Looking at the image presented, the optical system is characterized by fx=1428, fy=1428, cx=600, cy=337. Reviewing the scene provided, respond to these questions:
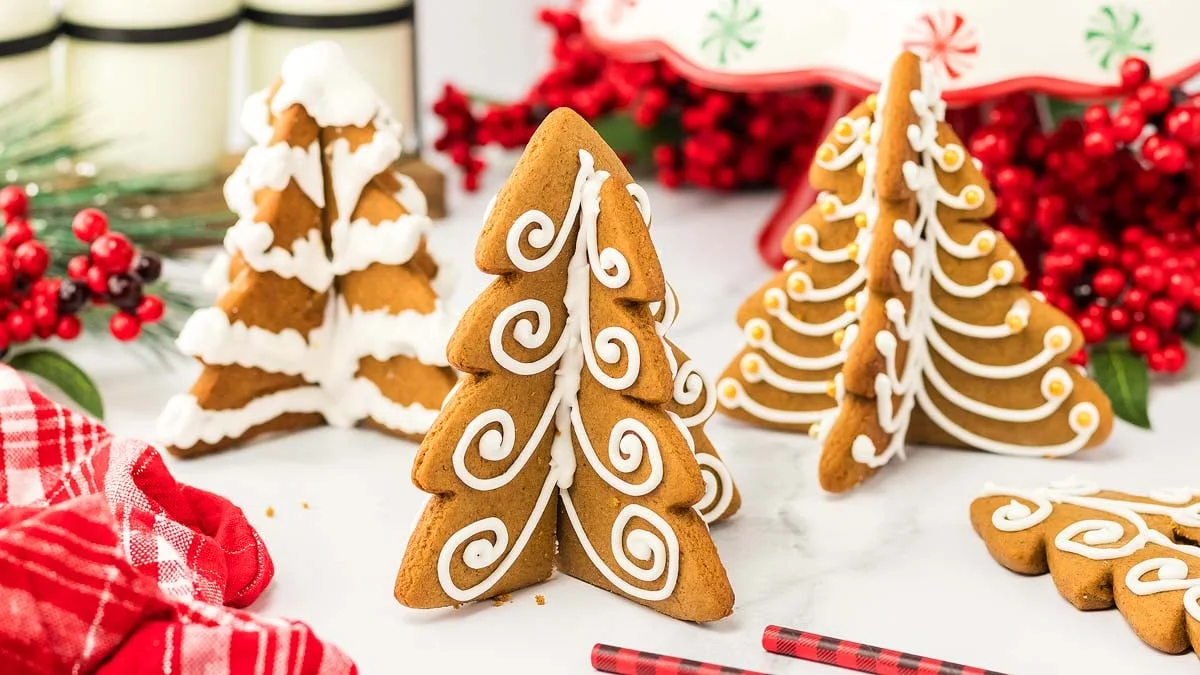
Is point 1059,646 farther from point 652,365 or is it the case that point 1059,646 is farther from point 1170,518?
A: point 652,365

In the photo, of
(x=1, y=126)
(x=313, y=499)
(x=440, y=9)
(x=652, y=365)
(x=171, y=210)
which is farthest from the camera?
(x=440, y=9)

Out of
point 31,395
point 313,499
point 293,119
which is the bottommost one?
point 313,499

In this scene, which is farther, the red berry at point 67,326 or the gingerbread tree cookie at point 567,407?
the red berry at point 67,326

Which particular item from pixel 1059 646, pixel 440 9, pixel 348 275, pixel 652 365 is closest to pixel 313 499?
pixel 348 275

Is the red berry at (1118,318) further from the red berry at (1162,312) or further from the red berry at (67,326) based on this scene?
the red berry at (67,326)

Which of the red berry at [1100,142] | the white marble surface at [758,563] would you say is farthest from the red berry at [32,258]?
the red berry at [1100,142]

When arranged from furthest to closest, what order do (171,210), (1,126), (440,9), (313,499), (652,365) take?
(440,9) < (171,210) < (1,126) < (313,499) < (652,365)
